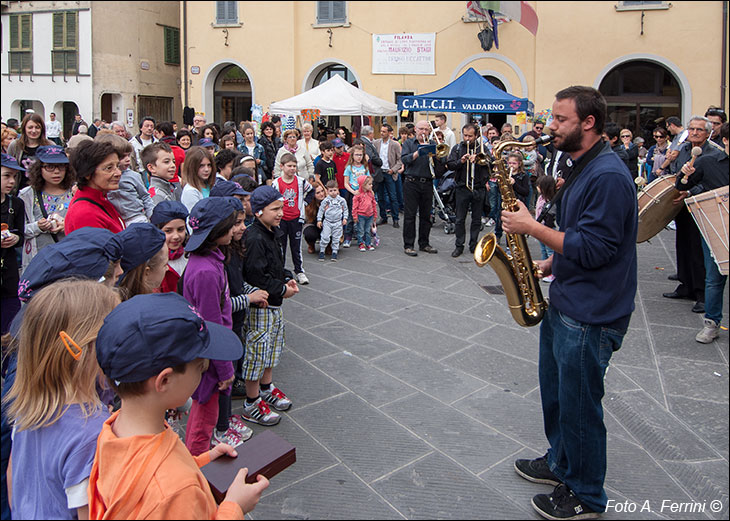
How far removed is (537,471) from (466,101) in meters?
9.15

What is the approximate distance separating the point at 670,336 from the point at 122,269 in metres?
4.82

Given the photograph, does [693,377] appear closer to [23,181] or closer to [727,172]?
[727,172]

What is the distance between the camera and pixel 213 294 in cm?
336

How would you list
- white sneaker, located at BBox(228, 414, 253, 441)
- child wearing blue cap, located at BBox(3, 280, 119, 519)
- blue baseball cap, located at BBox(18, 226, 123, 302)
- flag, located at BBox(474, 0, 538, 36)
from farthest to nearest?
flag, located at BBox(474, 0, 538, 36) < white sneaker, located at BBox(228, 414, 253, 441) < blue baseball cap, located at BBox(18, 226, 123, 302) < child wearing blue cap, located at BBox(3, 280, 119, 519)

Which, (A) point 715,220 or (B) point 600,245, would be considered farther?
(A) point 715,220

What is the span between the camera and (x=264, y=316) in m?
4.11

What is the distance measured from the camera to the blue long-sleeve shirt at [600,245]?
2740 millimetres

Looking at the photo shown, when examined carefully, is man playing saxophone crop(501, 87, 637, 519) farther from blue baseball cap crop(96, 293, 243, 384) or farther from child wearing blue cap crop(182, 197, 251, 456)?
blue baseball cap crop(96, 293, 243, 384)

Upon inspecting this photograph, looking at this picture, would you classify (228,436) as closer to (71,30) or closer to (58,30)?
(71,30)

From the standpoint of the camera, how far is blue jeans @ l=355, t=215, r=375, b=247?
9.27 m

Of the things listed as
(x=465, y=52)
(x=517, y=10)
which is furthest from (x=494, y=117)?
(x=517, y=10)

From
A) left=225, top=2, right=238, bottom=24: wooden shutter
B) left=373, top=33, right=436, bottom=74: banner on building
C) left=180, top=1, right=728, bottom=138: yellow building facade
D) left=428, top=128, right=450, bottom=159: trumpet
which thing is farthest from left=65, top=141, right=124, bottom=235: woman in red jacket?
left=225, top=2, right=238, bottom=24: wooden shutter

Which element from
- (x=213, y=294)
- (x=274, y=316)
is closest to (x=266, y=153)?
(x=274, y=316)

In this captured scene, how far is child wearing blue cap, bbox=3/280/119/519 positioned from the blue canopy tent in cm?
1024
